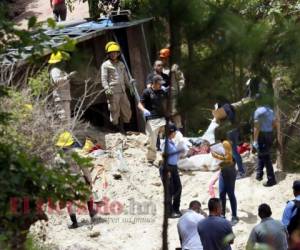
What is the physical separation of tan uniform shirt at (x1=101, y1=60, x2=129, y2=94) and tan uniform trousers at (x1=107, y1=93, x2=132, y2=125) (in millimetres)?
126

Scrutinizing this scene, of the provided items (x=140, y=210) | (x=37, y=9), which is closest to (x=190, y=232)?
(x=140, y=210)

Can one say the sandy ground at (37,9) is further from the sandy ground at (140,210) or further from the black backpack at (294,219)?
the black backpack at (294,219)

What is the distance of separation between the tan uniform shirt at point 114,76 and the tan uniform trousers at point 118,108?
0.41 ft

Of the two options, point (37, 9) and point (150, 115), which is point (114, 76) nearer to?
point (150, 115)

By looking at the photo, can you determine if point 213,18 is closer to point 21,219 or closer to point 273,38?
point 273,38

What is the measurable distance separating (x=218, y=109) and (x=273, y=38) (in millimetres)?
673

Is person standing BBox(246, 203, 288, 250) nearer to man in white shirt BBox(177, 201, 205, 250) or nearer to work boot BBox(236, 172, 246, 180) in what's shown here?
man in white shirt BBox(177, 201, 205, 250)

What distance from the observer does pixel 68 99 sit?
48.4 feet

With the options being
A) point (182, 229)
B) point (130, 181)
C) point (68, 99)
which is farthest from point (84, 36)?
point (182, 229)

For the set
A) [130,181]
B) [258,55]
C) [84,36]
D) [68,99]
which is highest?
[258,55]

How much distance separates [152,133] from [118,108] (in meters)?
1.48

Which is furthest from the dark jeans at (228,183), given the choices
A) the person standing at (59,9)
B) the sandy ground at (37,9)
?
the sandy ground at (37,9)

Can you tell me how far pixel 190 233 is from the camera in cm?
997

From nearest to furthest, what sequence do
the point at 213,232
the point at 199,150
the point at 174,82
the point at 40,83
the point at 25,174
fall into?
the point at 174,82, the point at 25,174, the point at 213,232, the point at 40,83, the point at 199,150
